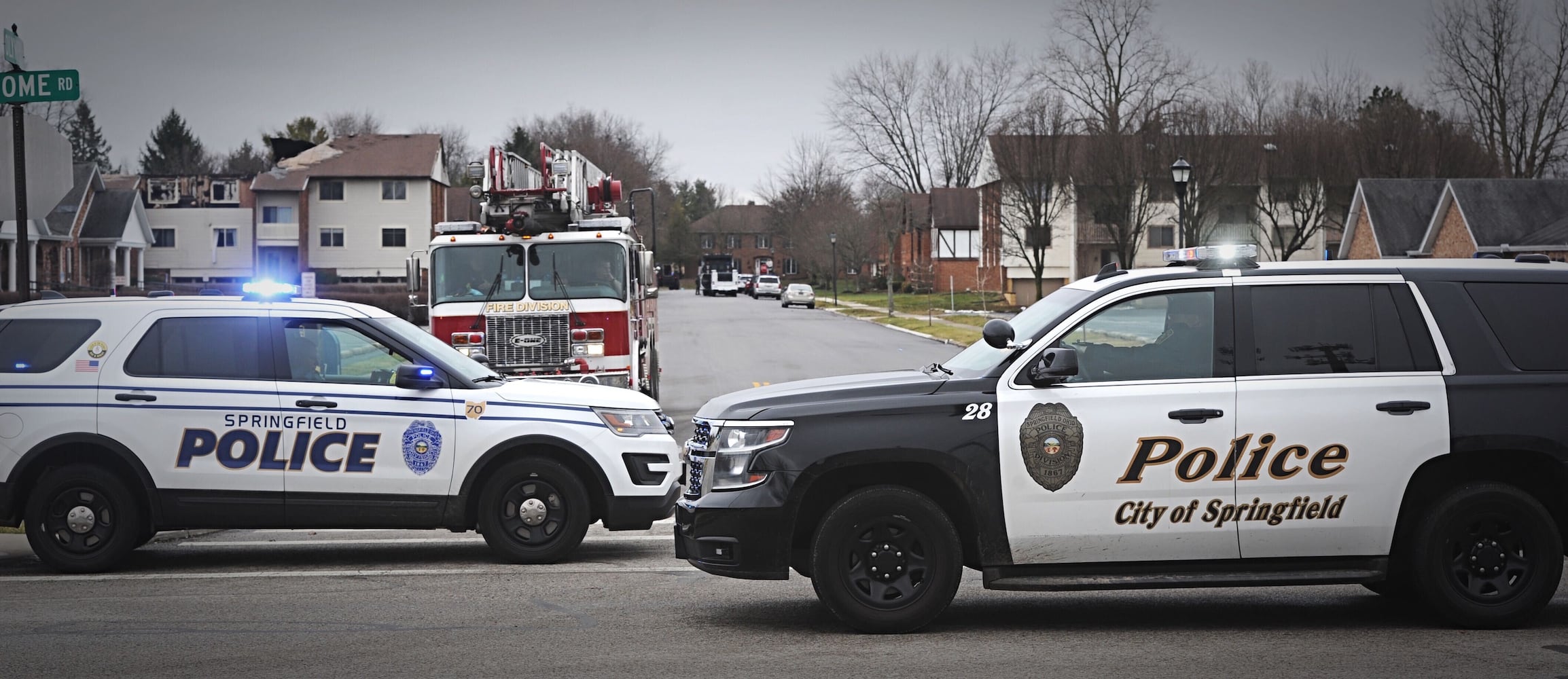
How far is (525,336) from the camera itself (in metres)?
16.2

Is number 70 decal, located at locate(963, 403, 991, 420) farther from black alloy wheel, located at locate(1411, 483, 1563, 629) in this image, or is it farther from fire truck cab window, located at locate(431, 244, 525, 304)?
fire truck cab window, located at locate(431, 244, 525, 304)

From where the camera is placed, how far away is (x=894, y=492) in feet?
22.7

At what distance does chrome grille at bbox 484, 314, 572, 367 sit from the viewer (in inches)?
637

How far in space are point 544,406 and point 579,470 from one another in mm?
519

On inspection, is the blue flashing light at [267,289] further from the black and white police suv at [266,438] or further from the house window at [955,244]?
the house window at [955,244]

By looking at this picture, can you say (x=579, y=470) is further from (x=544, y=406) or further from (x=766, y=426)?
(x=766, y=426)

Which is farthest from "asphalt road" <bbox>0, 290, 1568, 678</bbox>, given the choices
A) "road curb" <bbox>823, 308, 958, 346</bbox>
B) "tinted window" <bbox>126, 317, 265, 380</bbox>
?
"road curb" <bbox>823, 308, 958, 346</bbox>

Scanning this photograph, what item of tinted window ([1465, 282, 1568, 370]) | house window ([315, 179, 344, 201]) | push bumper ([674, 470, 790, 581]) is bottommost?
push bumper ([674, 470, 790, 581])

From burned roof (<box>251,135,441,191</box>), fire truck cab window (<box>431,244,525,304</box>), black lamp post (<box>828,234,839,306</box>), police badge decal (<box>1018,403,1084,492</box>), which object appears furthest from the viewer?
black lamp post (<box>828,234,839,306</box>)

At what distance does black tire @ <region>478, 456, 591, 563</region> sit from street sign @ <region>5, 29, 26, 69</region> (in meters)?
6.51

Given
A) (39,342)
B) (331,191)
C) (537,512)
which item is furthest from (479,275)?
(331,191)

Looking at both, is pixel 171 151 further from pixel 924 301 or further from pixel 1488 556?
pixel 1488 556

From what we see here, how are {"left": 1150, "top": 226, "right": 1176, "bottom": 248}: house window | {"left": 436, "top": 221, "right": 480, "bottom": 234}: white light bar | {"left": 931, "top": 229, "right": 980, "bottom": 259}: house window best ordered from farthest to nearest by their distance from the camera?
{"left": 931, "top": 229, "right": 980, "bottom": 259}: house window < {"left": 1150, "top": 226, "right": 1176, "bottom": 248}: house window < {"left": 436, "top": 221, "right": 480, "bottom": 234}: white light bar

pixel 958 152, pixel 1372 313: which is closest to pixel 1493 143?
pixel 958 152
